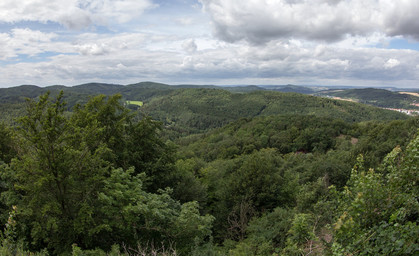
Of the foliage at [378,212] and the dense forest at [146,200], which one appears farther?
the dense forest at [146,200]

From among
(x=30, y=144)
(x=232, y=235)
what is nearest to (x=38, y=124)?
(x=30, y=144)

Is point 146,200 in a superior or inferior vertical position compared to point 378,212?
inferior

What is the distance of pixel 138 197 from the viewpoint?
10.2 metres

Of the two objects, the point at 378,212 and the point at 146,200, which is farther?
the point at 146,200

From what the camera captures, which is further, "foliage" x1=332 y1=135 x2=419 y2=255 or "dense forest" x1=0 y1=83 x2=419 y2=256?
"dense forest" x1=0 y1=83 x2=419 y2=256

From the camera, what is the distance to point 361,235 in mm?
5016

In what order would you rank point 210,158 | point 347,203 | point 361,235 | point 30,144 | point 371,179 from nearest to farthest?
point 361,235 → point 371,179 → point 347,203 → point 30,144 → point 210,158

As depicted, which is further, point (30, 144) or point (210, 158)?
point (210, 158)

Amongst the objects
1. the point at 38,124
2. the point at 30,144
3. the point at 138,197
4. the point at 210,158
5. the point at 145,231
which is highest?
the point at 38,124

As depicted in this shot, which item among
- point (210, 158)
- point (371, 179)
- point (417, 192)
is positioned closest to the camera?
point (417, 192)

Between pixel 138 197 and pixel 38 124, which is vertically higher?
pixel 38 124

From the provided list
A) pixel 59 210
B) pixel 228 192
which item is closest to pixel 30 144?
pixel 59 210

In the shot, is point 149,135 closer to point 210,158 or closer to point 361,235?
point 361,235

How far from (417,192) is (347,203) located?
72.1 inches
